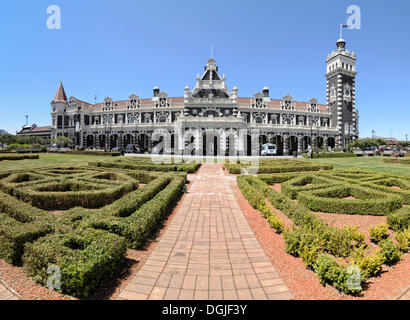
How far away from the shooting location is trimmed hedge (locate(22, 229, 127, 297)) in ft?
11.4

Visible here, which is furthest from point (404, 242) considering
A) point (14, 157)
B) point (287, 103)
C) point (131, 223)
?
point (287, 103)

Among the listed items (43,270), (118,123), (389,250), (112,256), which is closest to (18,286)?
(43,270)

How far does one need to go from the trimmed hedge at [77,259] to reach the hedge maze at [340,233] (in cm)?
402

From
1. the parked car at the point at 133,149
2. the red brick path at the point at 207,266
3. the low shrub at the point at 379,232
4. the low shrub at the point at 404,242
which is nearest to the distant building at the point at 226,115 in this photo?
the parked car at the point at 133,149

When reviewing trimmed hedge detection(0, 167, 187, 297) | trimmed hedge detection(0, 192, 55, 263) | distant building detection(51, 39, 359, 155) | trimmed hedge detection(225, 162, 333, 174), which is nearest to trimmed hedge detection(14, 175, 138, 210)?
trimmed hedge detection(0, 167, 187, 297)

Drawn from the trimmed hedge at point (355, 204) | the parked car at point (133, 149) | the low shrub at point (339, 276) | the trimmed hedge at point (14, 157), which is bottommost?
the low shrub at point (339, 276)

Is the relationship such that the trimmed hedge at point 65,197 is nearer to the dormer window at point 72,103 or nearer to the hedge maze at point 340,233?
the hedge maze at point 340,233

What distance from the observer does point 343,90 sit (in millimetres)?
51250

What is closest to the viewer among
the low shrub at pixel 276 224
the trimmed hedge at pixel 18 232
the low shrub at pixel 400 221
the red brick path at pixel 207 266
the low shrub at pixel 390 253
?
the red brick path at pixel 207 266

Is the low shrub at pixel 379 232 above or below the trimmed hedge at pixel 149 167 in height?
below

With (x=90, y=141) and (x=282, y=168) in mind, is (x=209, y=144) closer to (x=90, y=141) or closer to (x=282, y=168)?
(x=282, y=168)

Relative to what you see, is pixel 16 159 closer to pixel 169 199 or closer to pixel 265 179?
pixel 169 199

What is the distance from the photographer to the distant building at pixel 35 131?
83562mm

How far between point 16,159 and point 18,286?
95.9 feet
